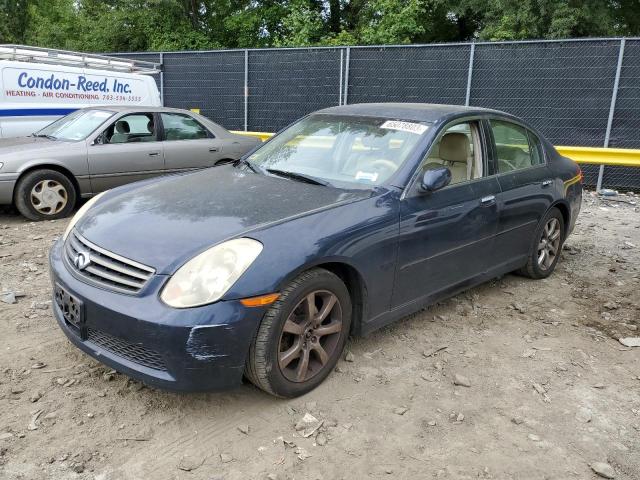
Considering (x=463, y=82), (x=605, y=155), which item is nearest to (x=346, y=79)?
(x=463, y=82)

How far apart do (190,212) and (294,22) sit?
623 inches

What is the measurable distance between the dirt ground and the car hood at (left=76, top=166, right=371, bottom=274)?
852 mm

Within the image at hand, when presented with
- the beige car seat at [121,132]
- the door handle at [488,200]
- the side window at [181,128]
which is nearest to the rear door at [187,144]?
the side window at [181,128]

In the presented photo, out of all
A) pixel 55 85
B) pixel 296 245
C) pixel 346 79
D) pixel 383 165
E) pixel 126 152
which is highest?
pixel 346 79

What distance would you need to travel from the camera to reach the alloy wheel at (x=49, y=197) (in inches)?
270

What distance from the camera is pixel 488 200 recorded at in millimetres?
4230

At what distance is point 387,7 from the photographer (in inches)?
685

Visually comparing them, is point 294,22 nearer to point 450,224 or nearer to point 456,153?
point 456,153

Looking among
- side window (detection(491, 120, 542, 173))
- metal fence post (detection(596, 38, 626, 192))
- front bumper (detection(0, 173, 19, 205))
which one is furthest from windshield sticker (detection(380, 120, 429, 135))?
metal fence post (detection(596, 38, 626, 192))

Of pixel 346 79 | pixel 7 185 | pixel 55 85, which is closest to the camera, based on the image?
pixel 7 185

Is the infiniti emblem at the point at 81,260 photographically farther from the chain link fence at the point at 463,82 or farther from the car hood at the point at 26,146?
the chain link fence at the point at 463,82

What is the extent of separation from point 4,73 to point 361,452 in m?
7.91

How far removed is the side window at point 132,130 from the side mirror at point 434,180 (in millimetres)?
5089

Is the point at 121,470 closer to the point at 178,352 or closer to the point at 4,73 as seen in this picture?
the point at 178,352
